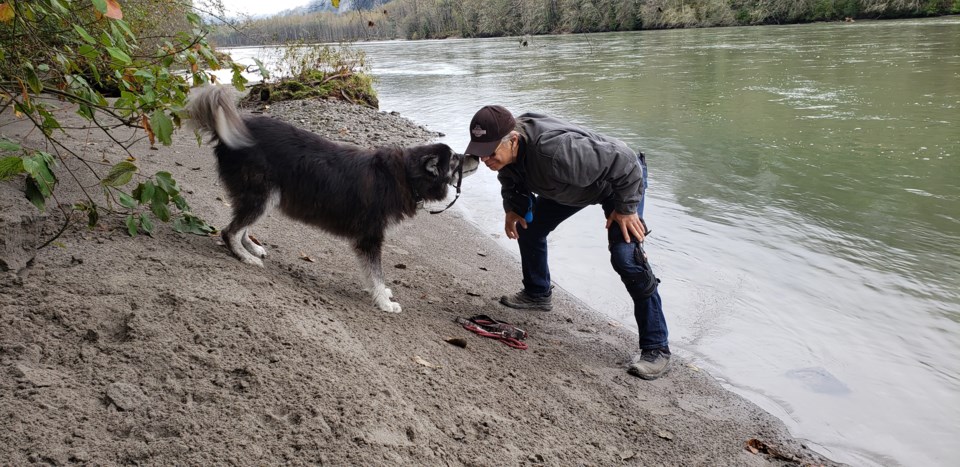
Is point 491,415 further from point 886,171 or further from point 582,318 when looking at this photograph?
point 886,171

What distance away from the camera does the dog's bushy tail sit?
424 cm

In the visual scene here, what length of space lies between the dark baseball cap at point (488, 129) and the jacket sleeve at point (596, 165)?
298 mm

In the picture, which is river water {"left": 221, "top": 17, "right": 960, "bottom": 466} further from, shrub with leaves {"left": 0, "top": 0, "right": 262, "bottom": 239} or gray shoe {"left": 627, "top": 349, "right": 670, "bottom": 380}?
shrub with leaves {"left": 0, "top": 0, "right": 262, "bottom": 239}

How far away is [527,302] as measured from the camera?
17.3 ft

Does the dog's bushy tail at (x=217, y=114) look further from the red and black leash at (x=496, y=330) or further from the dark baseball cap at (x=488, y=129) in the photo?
the red and black leash at (x=496, y=330)

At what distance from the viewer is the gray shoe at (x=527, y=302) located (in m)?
5.25

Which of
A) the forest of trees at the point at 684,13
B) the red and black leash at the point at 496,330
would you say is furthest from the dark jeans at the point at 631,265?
the forest of trees at the point at 684,13

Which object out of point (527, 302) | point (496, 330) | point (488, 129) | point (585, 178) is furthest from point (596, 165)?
point (527, 302)

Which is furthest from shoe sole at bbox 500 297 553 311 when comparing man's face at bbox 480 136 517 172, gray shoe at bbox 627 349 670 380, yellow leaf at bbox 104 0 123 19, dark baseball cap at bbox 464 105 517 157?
yellow leaf at bbox 104 0 123 19

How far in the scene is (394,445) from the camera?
269cm

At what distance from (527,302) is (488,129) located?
188cm

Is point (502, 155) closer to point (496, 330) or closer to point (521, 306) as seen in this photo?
point (496, 330)

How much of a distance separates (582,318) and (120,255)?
3526 millimetres

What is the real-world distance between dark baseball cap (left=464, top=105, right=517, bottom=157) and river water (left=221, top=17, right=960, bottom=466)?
1.95 metres
